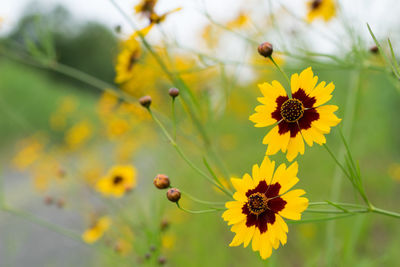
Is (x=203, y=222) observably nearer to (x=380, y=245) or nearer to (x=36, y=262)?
(x=380, y=245)

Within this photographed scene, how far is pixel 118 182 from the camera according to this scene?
1719 mm

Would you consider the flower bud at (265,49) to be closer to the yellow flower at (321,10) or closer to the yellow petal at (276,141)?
Answer: the yellow petal at (276,141)

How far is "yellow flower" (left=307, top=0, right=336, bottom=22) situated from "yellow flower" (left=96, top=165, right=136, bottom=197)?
112cm

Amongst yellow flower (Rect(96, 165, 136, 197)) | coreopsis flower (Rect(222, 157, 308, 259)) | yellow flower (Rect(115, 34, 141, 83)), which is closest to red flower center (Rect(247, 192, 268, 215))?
coreopsis flower (Rect(222, 157, 308, 259))

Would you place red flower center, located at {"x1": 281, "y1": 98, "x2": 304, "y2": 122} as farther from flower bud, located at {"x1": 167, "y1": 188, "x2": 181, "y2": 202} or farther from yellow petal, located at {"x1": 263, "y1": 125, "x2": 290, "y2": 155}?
flower bud, located at {"x1": 167, "y1": 188, "x2": 181, "y2": 202}

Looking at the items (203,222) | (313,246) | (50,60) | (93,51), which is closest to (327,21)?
(50,60)

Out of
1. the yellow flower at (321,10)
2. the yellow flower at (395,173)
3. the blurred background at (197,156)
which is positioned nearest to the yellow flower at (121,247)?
the blurred background at (197,156)

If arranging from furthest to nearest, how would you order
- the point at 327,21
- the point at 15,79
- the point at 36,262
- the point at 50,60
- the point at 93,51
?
the point at 93,51 → the point at 15,79 → the point at 36,262 → the point at 327,21 → the point at 50,60

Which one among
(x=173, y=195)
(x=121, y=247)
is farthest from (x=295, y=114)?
(x=121, y=247)

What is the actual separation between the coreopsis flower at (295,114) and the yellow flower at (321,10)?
1.10 metres

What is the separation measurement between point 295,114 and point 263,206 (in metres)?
0.20

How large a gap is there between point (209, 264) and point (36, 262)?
211 cm

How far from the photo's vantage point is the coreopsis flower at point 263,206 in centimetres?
65

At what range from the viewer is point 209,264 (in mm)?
2275
